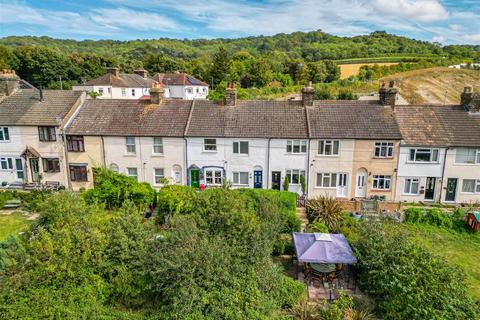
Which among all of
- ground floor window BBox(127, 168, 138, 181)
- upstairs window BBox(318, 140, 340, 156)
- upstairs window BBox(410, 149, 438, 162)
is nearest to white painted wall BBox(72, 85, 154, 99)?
ground floor window BBox(127, 168, 138, 181)

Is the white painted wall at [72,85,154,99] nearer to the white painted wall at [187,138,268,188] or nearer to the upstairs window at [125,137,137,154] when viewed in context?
the upstairs window at [125,137,137,154]

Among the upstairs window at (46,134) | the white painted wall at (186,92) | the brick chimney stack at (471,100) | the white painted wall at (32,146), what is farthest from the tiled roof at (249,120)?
the white painted wall at (186,92)

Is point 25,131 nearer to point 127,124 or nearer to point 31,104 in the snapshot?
point 31,104

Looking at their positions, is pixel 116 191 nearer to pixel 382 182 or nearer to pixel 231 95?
pixel 231 95

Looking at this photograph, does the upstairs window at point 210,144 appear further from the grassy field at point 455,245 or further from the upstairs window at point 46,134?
the grassy field at point 455,245

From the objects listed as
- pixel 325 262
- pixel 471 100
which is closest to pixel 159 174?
pixel 325 262

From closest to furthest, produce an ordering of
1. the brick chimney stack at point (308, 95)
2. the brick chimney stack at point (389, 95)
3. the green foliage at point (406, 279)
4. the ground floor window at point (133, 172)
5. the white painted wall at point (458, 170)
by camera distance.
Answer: the green foliage at point (406, 279), the white painted wall at point (458, 170), the brick chimney stack at point (389, 95), the brick chimney stack at point (308, 95), the ground floor window at point (133, 172)

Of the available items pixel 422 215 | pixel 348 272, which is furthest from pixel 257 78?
pixel 348 272
